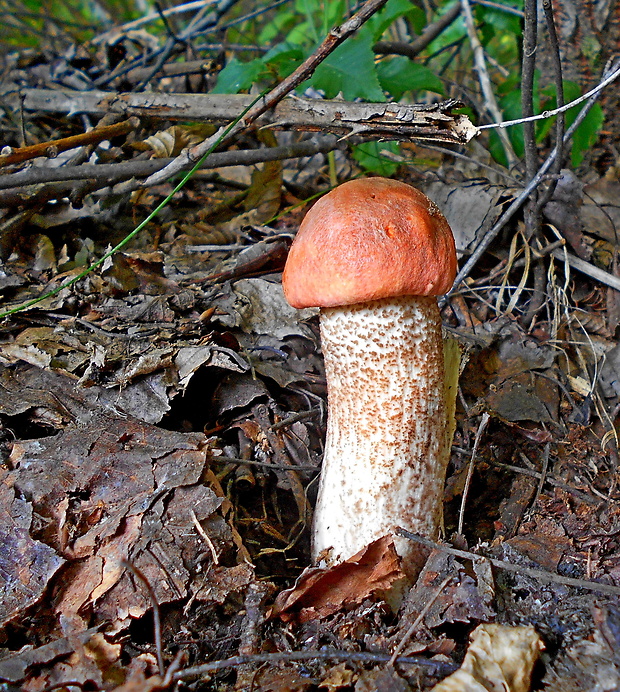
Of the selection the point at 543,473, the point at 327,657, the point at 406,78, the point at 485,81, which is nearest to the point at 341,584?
the point at 327,657

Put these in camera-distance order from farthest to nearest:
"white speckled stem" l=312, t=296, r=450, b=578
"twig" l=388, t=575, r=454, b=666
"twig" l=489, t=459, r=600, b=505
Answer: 1. "twig" l=489, t=459, r=600, b=505
2. "white speckled stem" l=312, t=296, r=450, b=578
3. "twig" l=388, t=575, r=454, b=666

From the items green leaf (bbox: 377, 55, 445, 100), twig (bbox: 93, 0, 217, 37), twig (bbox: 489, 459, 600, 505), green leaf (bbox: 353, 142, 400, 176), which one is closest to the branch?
green leaf (bbox: 377, 55, 445, 100)

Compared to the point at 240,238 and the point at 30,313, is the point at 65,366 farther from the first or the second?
the point at 240,238

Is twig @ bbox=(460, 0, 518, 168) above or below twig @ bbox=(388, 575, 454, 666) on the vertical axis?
above

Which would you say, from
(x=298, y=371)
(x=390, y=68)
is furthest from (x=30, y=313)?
(x=390, y=68)

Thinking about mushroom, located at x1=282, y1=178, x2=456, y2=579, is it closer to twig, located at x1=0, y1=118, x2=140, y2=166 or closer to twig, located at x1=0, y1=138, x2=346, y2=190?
twig, located at x1=0, y1=138, x2=346, y2=190

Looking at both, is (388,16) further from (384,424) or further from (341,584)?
(341,584)
